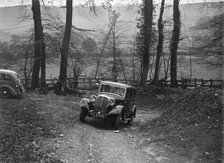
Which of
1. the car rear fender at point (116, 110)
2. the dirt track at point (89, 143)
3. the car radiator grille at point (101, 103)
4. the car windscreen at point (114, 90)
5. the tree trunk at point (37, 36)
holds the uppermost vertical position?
the tree trunk at point (37, 36)

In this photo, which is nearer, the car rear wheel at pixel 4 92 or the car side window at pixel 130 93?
the car side window at pixel 130 93

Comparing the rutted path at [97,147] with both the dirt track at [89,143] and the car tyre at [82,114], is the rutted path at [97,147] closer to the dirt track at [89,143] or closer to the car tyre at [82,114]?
the dirt track at [89,143]

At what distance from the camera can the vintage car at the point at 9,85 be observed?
1839 centimetres

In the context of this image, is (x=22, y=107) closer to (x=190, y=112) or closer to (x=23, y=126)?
(x=23, y=126)

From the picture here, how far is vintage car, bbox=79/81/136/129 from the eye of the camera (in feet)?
43.7

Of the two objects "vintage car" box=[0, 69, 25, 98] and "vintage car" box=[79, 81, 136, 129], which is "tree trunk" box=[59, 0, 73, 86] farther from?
"vintage car" box=[79, 81, 136, 129]

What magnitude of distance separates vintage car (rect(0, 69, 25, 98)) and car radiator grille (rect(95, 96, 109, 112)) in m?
6.95

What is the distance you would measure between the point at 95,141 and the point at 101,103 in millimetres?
2881

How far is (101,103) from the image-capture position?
1343 centimetres

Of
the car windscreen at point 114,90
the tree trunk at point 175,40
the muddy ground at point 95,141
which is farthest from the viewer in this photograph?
the tree trunk at point 175,40

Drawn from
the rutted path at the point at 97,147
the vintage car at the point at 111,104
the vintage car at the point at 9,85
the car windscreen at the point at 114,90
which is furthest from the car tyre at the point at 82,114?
the vintage car at the point at 9,85

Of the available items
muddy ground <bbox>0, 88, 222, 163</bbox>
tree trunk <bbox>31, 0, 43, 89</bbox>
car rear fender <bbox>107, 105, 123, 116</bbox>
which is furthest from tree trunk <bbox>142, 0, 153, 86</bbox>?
car rear fender <bbox>107, 105, 123, 116</bbox>

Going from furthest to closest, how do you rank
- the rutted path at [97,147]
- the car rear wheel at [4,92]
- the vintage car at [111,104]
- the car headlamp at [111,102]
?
the car rear wheel at [4,92]
the car headlamp at [111,102]
the vintage car at [111,104]
the rutted path at [97,147]

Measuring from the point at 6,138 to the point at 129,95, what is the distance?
291 inches
